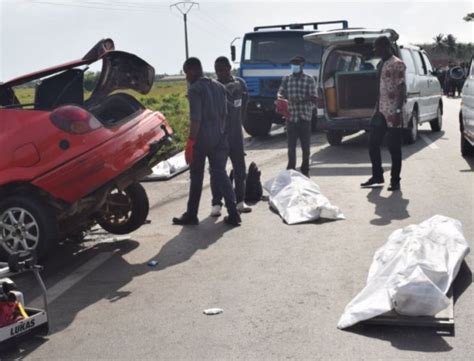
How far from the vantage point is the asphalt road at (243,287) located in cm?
448

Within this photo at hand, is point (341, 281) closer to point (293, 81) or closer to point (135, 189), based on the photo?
point (135, 189)

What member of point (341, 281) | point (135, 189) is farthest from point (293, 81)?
point (341, 281)

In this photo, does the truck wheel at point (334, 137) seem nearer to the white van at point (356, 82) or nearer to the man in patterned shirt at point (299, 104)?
the white van at point (356, 82)

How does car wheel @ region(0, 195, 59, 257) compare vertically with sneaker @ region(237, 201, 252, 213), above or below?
above

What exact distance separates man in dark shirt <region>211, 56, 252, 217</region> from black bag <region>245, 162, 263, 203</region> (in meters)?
0.29

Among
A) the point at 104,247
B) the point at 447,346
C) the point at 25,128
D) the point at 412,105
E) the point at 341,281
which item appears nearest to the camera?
the point at 447,346

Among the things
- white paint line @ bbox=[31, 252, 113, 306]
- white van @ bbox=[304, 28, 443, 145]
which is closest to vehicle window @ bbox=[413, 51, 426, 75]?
white van @ bbox=[304, 28, 443, 145]

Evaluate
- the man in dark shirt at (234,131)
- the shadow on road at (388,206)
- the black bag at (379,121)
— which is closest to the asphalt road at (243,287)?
the shadow on road at (388,206)

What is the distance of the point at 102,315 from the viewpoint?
526 centimetres

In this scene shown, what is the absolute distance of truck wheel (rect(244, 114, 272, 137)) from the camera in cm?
1872

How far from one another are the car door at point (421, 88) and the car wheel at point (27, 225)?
955 cm

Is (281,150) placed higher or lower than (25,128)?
lower

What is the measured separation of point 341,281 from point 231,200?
258cm

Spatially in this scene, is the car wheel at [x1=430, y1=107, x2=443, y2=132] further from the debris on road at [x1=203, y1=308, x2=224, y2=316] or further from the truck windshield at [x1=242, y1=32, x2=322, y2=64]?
the debris on road at [x1=203, y1=308, x2=224, y2=316]
